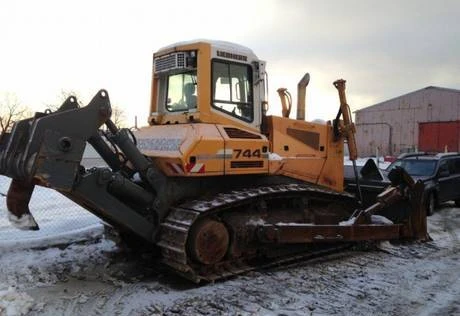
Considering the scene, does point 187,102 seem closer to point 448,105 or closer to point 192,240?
point 192,240

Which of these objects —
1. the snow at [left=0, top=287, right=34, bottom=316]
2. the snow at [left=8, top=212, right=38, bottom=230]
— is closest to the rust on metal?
the snow at [left=8, top=212, right=38, bottom=230]

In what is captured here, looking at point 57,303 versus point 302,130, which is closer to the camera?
point 57,303

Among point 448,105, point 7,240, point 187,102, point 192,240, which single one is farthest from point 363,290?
point 448,105

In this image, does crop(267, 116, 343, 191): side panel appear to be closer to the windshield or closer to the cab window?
the cab window

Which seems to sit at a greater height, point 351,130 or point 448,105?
point 448,105

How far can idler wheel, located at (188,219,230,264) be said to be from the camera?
20.7ft

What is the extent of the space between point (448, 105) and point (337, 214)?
33101 mm

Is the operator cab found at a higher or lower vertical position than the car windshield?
higher

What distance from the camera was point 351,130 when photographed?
8453mm

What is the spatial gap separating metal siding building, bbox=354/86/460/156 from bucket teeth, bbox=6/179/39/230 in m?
32.9

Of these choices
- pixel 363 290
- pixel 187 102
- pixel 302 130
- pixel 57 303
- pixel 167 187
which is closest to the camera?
pixel 57 303

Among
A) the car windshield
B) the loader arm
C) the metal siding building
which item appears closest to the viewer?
the loader arm

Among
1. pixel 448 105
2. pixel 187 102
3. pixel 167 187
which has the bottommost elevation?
pixel 167 187

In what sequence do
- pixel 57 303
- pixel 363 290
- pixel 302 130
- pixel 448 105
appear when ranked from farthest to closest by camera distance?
pixel 448 105 → pixel 302 130 → pixel 363 290 → pixel 57 303
